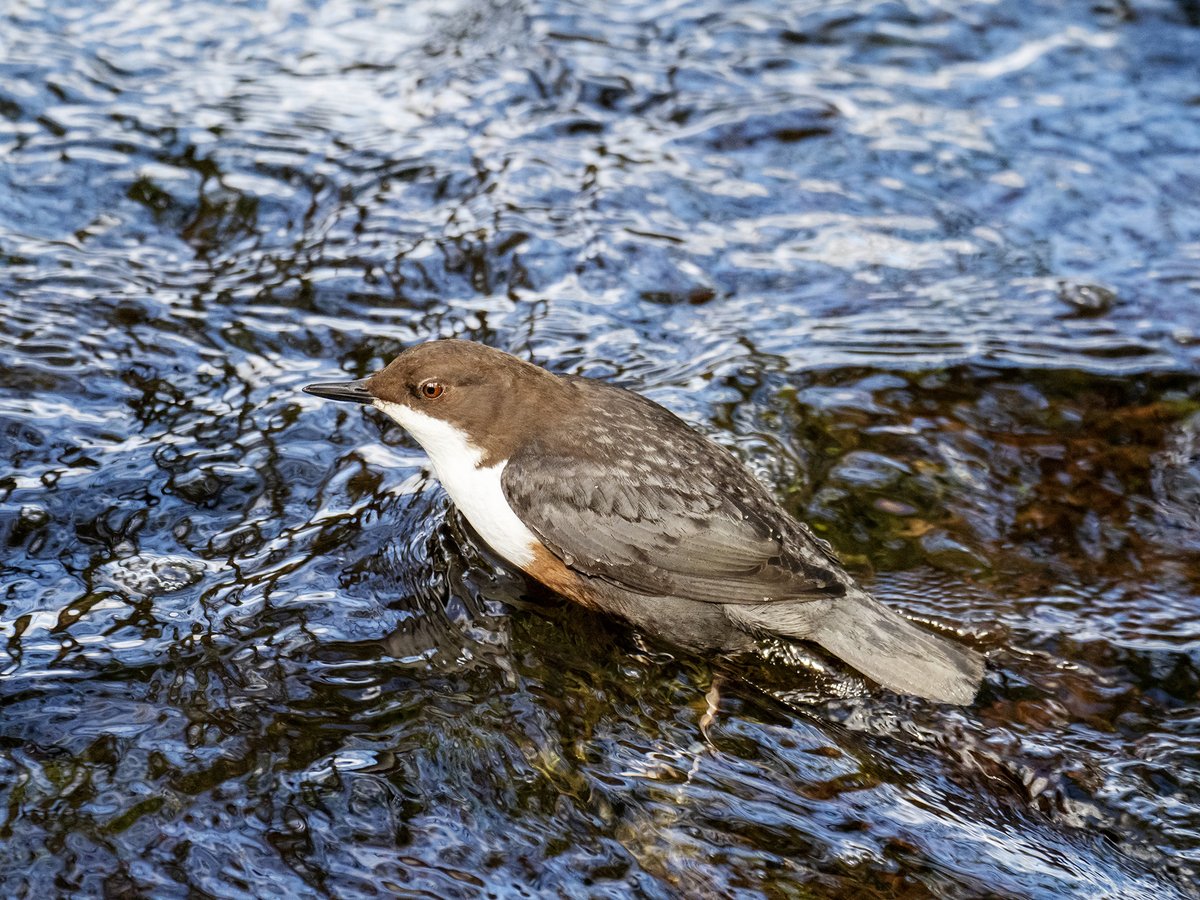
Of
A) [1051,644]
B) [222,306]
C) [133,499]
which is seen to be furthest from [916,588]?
[222,306]

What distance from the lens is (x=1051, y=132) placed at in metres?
6.96

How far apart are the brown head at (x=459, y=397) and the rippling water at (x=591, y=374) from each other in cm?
40

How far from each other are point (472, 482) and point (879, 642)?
1.29 metres

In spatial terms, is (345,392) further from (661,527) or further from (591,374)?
(591,374)

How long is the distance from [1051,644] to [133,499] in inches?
113

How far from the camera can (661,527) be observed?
3920mm

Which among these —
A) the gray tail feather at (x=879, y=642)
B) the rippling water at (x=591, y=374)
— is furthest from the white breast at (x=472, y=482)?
the gray tail feather at (x=879, y=642)

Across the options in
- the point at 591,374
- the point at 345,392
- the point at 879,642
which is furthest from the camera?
the point at 591,374

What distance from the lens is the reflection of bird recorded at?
3869 millimetres

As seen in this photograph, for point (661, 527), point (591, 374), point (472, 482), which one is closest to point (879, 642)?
point (661, 527)

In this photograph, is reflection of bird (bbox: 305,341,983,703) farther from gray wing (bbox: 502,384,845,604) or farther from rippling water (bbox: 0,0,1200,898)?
rippling water (bbox: 0,0,1200,898)

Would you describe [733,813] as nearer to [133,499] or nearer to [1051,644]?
[1051,644]

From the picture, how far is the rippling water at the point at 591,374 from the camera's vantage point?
328 centimetres

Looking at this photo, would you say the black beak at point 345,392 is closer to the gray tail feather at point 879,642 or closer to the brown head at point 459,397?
the brown head at point 459,397
